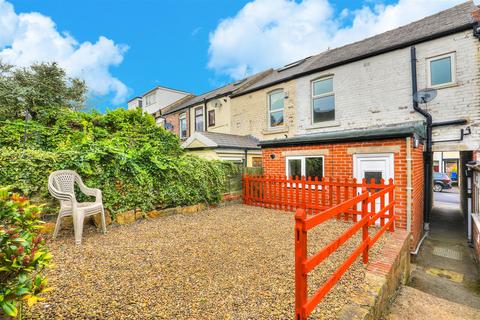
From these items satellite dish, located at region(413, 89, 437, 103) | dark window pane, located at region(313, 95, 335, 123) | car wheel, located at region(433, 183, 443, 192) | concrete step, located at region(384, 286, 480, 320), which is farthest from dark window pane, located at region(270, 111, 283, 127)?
car wheel, located at region(433, 183, 443, 192)

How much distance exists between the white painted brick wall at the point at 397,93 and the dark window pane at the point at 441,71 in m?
0.23

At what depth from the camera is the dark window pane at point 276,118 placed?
38.7ft

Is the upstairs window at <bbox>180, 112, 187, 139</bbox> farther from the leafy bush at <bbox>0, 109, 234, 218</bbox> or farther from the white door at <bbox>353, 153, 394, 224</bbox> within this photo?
the white door at <bbox>353, 153, 394, 224</bbox>

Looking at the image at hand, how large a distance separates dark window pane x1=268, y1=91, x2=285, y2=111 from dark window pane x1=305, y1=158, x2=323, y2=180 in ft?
18.0

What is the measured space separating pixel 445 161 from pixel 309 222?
110ft

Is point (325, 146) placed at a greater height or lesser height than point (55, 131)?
lesser

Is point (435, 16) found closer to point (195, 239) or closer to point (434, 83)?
point (434, 83)

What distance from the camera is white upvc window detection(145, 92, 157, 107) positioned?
22.5m

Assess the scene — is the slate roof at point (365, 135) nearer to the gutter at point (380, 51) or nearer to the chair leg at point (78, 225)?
the gutter at point (380, 51)

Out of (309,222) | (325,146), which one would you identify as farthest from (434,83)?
(309,222)

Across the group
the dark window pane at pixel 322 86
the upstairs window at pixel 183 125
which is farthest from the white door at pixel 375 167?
the upstairs window at pixel 183 125

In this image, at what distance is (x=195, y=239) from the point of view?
421 centimetres

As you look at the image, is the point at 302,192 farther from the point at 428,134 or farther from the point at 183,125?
the point at 183,125

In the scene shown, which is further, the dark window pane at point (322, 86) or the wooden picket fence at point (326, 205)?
the dark window pane at point (322, 86)
